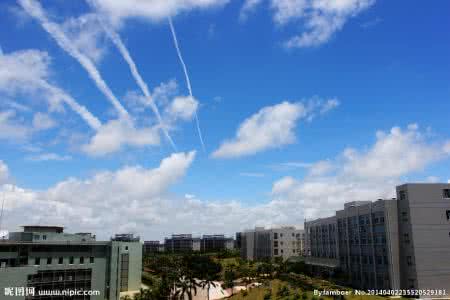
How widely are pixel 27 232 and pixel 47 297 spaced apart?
61.2 ft

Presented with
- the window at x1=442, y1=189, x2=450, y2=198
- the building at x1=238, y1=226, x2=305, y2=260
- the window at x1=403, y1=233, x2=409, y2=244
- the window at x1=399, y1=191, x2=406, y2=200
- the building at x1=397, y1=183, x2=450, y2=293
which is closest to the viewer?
the building at x1=397, y1=183, x2=450, y2=293

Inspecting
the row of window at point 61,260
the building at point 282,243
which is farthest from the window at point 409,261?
the building at point 282,243

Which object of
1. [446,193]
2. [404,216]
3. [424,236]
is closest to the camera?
[424,236]

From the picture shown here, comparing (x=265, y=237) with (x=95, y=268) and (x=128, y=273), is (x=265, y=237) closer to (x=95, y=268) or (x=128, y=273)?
(x=128, y=273)

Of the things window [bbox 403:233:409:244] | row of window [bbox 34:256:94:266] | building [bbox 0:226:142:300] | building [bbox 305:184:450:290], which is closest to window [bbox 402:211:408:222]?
building [bbox 305:184:450:290]

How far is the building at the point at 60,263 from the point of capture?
7844 cm

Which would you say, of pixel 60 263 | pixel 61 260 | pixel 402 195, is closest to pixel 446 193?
pixel 402 195

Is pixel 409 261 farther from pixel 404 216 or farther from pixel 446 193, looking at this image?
pixel 446 193

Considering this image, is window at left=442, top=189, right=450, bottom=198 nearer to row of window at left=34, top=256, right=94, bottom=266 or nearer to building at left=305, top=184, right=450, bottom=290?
building at left=305, top=184, right=450, bottom=290

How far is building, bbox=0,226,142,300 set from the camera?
78438 millimetres

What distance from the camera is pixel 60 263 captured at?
278ft

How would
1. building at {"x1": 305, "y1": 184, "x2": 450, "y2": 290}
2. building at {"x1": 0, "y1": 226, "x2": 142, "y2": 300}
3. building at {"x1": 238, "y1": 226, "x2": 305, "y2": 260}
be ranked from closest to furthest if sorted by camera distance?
1. building at {"x1": 0, "y1": 226, "x2": 142, "y2": 300}
2. building at {"x1": 305, "y1": 184, "x2": 450, "y2": 290}
3. building at {"x1": 238, "y1": 226, "x2": 305, "y2": 260}

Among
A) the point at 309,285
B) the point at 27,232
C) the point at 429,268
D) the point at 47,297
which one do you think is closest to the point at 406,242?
the point at 429,268

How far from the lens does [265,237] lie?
18050 centimetres
